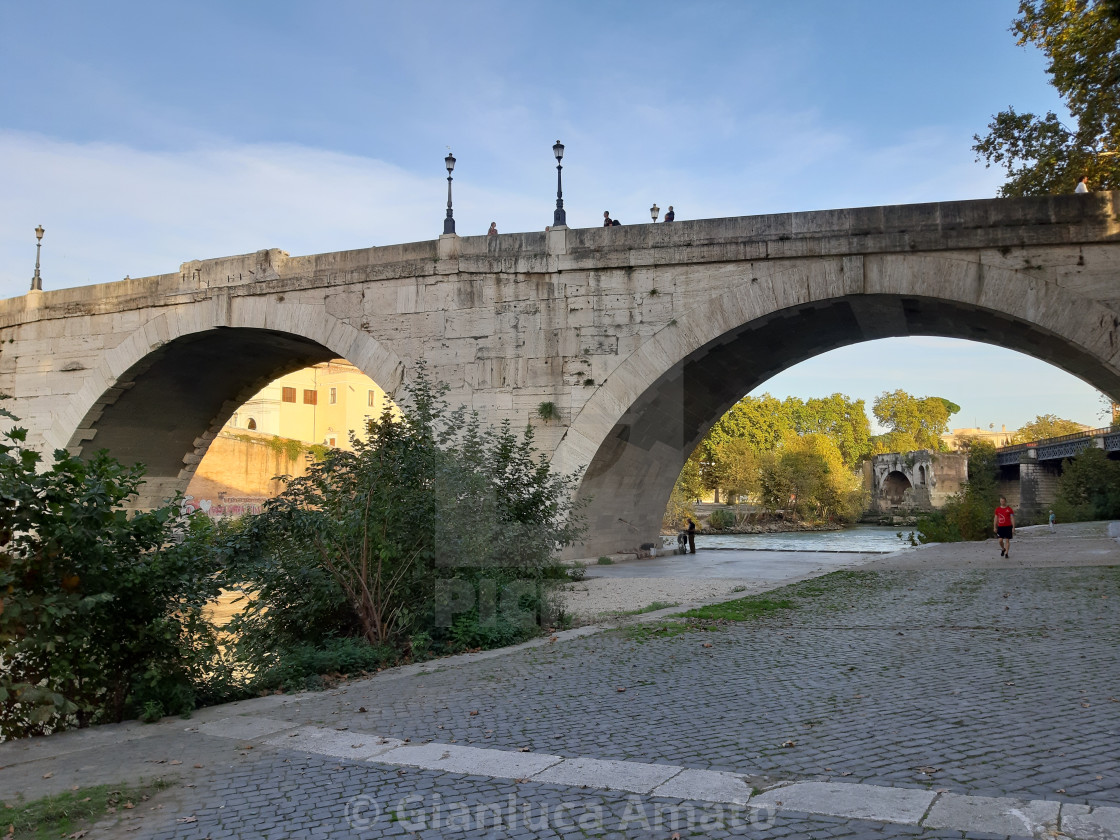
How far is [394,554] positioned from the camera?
293 inches

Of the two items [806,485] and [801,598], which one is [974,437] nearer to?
[806,485]

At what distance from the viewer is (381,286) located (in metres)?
15.9

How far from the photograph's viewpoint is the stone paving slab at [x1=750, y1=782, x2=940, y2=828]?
3.13 metres

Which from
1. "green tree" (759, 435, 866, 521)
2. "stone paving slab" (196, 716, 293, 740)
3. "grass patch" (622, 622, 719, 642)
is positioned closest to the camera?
"stone paving slab" (196, 716, 293, 740)

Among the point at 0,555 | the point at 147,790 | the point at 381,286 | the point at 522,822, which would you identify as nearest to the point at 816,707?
the point at 522,822

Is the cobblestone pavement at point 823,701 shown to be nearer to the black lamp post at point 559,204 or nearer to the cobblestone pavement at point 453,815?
the cobblestone pavement at point 453,815

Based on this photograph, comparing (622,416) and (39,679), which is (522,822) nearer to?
(39,679)

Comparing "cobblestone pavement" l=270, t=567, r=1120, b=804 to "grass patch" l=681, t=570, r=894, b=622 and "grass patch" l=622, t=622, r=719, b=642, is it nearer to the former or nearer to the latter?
"grass patch" l=622, t=622, r=719, b=642

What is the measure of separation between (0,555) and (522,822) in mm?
3744

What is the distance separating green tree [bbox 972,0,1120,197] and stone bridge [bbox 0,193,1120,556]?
3291mm

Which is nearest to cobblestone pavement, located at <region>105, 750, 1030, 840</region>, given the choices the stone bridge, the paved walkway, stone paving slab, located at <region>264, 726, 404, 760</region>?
the paved walkway

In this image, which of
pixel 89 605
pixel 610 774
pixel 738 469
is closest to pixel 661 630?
pixel 610 774

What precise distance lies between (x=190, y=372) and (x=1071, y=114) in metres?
19.3

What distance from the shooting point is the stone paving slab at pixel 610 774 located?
3.59 metres
